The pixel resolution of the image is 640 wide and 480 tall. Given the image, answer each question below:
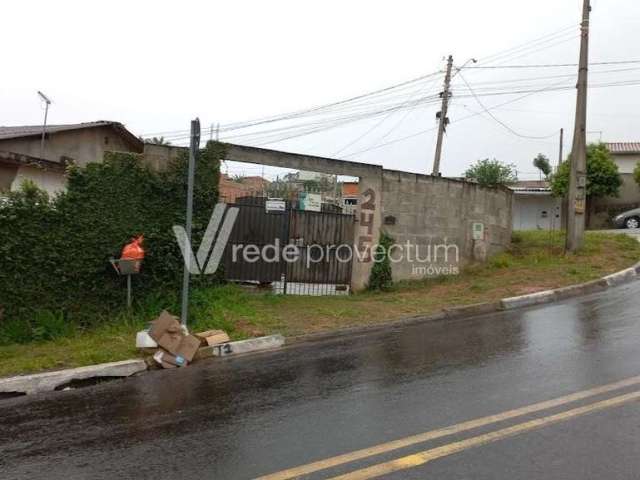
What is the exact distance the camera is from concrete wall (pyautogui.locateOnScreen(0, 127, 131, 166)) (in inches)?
719

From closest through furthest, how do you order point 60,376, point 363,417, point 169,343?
1. point 363,417
2. point 60,376
3. point 169,343

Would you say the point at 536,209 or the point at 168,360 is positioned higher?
the point at 536,209

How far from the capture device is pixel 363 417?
4918 mm

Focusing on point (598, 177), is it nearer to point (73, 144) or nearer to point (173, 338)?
point (73, 144)

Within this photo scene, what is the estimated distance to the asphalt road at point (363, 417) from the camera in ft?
13.0

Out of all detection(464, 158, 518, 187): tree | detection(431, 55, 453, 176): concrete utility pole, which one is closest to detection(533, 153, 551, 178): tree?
Result: detection(464, 158, 518, 187): tree

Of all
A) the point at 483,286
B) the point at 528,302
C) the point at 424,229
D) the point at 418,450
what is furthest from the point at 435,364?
the point at 424,229

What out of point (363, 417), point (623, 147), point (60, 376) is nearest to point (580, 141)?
point (363, 417)

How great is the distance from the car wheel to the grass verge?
47.2 feet

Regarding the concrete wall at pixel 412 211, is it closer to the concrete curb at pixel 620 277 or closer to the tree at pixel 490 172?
the concrete curb at pixel 620 277

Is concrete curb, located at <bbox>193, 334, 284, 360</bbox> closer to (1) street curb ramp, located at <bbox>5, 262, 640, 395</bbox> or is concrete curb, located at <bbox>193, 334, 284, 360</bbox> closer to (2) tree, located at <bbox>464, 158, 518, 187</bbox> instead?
(1) street curb ramp, located at <bbox>5, 262, 640, 395</bbox>

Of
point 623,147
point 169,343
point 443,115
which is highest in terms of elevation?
point 623,147

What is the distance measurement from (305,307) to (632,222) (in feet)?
76.3

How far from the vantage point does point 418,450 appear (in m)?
4.11
